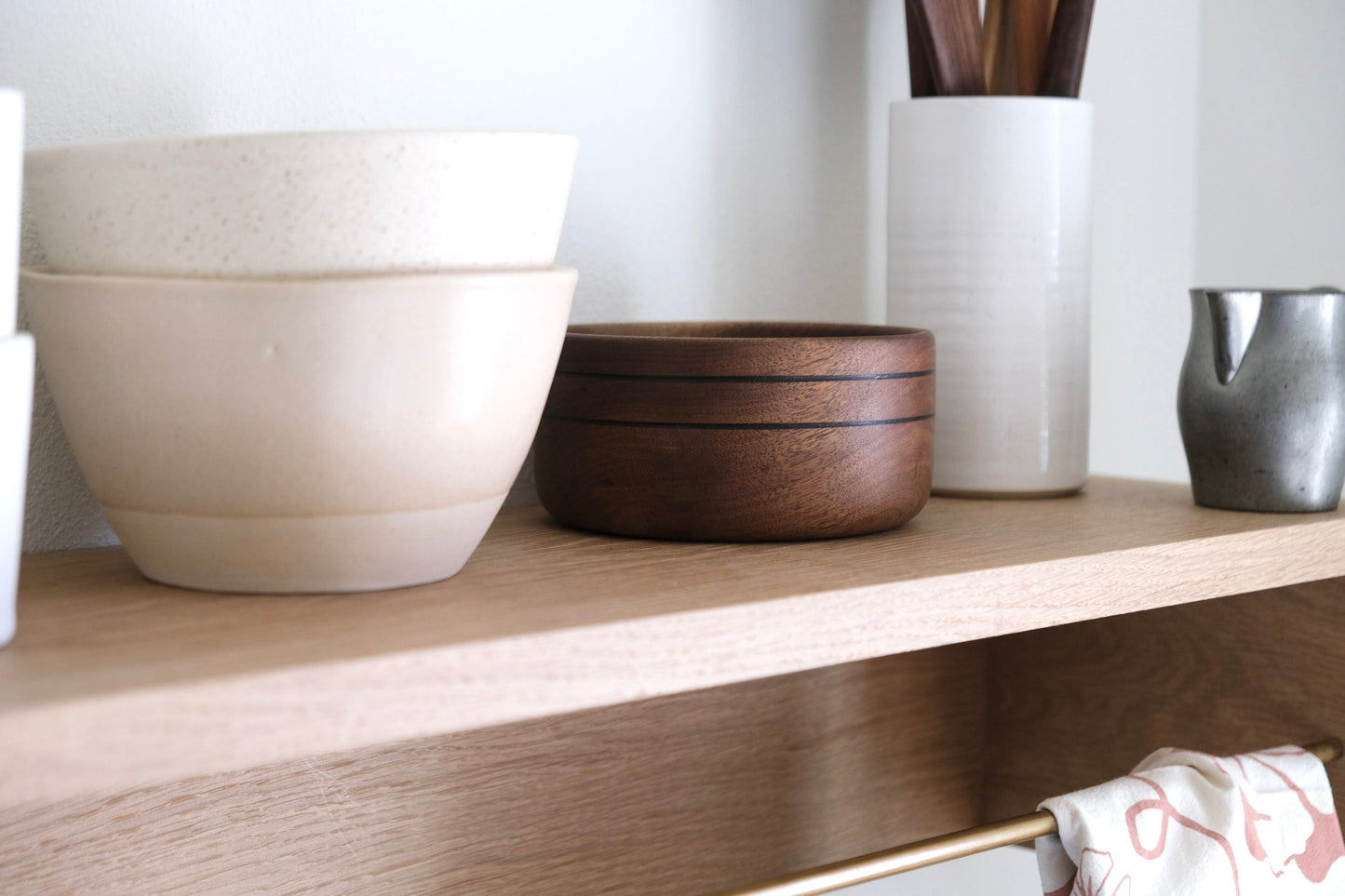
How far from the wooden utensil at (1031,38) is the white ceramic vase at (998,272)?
0.04 m

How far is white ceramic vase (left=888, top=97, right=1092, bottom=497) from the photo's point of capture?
739 mm

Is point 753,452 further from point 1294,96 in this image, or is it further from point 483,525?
point 1294,96

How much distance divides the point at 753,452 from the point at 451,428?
155mm

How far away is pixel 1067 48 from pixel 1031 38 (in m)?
0.03

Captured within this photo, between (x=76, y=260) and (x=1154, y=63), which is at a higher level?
(x=1154, y=63)

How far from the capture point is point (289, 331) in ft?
1.40

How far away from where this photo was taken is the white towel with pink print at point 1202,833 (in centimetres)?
63

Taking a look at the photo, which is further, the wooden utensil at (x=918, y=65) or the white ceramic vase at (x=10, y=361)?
the wooden utensil at (x=918, y=65)

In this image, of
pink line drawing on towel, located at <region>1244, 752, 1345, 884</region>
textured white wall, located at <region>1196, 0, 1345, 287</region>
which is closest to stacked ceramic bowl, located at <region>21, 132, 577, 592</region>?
pink line drawing on towel, located at <region>1244, 752, 1345, 884</region>

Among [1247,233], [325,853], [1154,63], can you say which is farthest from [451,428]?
[1247,233]

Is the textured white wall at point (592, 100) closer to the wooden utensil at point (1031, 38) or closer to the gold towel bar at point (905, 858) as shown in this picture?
the wooden utensil at point (1031, 38)

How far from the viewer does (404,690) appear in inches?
15.2

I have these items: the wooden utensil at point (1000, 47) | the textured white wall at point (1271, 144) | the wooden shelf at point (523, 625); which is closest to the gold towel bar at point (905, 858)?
the wooden shelf at point (523, 625)

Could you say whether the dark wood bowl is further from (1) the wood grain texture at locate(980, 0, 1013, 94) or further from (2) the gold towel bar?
(1) the wood grain texture at locate(980, 0, 1013, 94)
